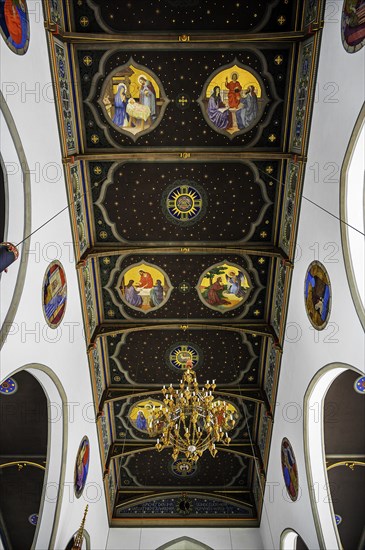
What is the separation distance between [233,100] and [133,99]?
209cm

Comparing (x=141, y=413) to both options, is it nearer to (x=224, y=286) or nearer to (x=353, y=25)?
(x=224, y=286)

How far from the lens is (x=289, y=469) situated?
10789mm

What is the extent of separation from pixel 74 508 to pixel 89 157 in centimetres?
862

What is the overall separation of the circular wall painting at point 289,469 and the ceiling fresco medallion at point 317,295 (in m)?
4.14

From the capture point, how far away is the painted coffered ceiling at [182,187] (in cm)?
794

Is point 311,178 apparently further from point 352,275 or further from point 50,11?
point 50,11

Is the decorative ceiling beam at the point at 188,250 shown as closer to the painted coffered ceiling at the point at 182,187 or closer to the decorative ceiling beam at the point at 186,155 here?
the painted coffered ceiling at the point at 182,187

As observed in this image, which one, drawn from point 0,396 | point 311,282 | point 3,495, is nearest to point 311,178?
point 311,282

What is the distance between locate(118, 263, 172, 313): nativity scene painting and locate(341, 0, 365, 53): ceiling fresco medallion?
6.49 metres

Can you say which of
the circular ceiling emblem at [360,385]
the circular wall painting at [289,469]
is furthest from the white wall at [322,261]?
the circular ceiling emblem at [360,385]

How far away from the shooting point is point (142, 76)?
837 cm

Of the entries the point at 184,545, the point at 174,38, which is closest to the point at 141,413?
the point at 184,545

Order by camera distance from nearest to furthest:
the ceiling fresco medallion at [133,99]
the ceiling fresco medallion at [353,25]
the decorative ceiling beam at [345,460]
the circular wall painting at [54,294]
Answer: the ceiling fresco medallion at [353,25]
the circular wall painting at [54,294]
the ceiling fresco medallion at [133,99]
the decorative ceiling beam at [345,460]

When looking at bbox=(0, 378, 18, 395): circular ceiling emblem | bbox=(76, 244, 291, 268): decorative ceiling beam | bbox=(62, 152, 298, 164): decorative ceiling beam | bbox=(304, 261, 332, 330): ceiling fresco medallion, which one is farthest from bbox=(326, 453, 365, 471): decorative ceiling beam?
bbox=(0, 378, 18, 395): circular ceiling emblem
